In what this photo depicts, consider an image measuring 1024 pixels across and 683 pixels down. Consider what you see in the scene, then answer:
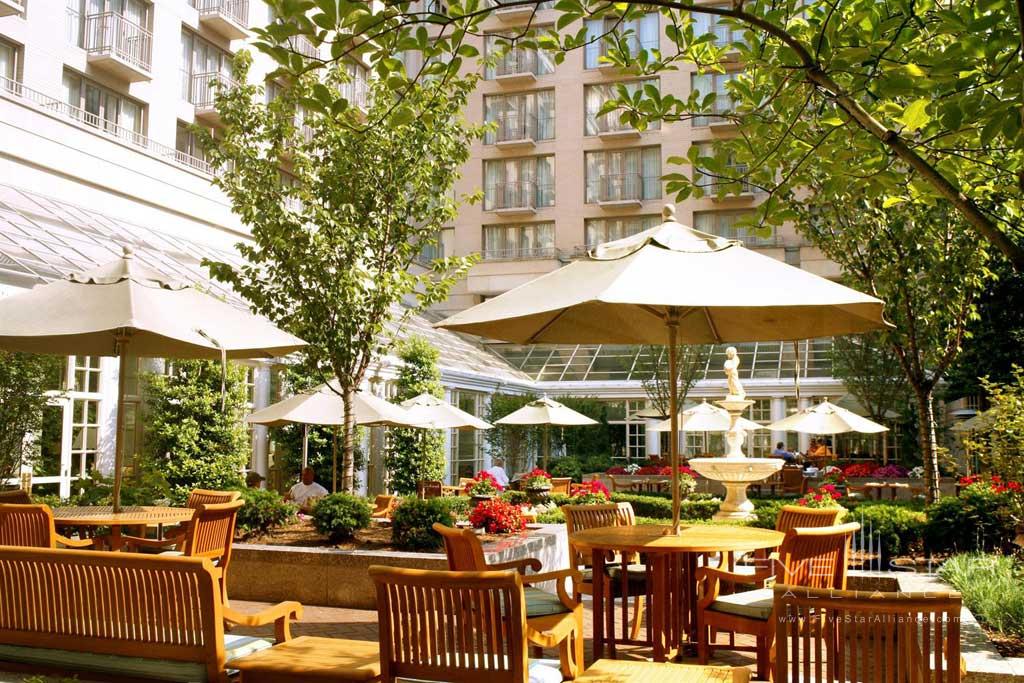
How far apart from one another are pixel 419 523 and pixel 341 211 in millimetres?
4258

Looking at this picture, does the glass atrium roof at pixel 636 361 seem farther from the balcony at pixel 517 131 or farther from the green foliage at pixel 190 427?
the green foliage at pixel 190 427

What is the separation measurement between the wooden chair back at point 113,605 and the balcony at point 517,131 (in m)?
36.9

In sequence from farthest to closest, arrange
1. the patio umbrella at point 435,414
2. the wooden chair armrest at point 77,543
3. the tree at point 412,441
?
the tree at point 412,441
the patio umbrella at point 435,414
the wooden chair armrest at point 77,543

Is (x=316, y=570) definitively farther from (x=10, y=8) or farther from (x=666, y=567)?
(x=10, y=8)

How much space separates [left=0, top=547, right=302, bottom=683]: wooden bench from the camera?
3965mm

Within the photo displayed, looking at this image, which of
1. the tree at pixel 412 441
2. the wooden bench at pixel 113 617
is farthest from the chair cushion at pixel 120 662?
the tree at pixel 412 441

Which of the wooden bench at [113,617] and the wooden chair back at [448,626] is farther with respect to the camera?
the wooden bench at [113,617]

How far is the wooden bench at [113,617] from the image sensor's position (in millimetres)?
3965

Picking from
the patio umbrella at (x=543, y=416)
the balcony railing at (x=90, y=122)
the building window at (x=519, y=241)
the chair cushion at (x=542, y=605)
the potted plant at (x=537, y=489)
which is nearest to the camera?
the chair cushion at (x=542, y=605)

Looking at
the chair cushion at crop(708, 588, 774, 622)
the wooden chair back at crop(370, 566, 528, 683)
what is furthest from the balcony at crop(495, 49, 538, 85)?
the wooden chair back at crop(370, 566, 528, 683)

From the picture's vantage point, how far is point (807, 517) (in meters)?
7.16

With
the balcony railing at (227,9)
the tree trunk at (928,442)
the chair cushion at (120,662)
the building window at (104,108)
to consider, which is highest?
the balcony railing at (227,9)

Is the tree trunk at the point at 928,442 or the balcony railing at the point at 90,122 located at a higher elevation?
the balcony railing at the point at 90,122

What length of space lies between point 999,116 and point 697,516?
1231 centimetres
